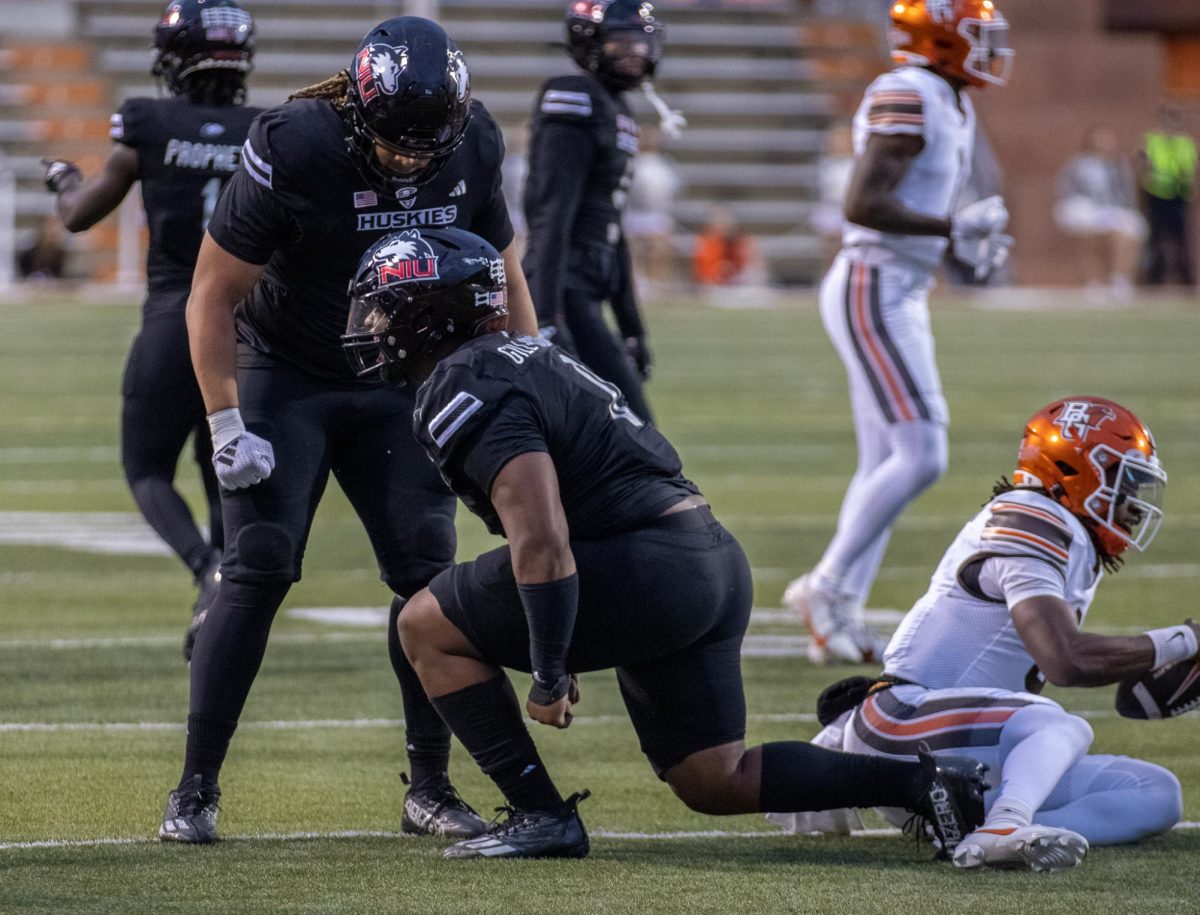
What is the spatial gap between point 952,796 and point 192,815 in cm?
160

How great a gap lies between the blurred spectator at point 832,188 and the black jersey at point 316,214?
2382 cm

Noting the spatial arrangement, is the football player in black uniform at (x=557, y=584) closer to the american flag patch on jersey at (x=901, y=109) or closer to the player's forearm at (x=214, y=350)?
the player's forearm at (x=214, y=350)

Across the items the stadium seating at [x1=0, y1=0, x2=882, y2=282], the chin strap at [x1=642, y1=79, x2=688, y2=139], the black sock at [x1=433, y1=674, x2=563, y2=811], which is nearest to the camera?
the black sock at [x1=433, y1=674, x2=563, y2=811]

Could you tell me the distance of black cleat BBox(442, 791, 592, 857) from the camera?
463 centimetres

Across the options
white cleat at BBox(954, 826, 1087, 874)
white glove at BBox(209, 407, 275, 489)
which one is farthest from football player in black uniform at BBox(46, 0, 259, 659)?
white cleat at BBox(954, 826, 1087, 874)

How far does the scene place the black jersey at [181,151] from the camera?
6535mm

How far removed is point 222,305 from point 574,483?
90cm

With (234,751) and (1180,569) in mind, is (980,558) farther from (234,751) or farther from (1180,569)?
(1180,569)

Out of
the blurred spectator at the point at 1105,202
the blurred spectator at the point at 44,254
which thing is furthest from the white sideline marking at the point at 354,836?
the blurred spectator at the point at 1105,202

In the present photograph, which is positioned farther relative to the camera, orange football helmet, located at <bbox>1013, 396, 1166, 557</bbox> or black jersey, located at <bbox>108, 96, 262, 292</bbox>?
black jersey, located at <bbox>108, 96, 262, 292</bbox>

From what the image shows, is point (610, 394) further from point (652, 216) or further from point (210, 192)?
point (652, 216)

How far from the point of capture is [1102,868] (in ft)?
15.2

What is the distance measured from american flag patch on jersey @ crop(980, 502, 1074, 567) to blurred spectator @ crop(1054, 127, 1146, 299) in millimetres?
26079

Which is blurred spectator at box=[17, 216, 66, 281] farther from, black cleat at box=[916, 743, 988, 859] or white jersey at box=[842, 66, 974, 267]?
black cleat at box=[916, 743, 988, 859]
